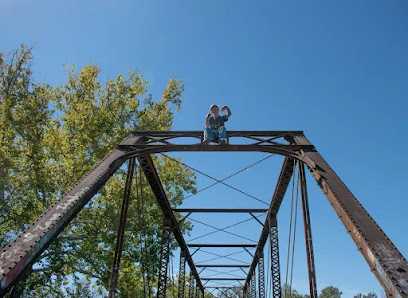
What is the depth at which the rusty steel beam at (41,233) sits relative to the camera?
3604 mm

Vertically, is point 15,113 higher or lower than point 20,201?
higher

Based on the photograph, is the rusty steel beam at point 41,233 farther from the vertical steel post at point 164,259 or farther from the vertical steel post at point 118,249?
the vertical steel post at point 164,259

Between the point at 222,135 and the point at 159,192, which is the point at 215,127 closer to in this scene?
the point at 222,135

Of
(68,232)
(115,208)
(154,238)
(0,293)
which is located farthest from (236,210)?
(0,293)

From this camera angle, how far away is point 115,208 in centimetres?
1494

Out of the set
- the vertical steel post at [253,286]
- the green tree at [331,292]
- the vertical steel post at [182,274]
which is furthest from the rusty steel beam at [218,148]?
the green tree at [331,292]

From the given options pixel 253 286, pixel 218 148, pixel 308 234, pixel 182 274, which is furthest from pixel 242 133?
pixel 253 286

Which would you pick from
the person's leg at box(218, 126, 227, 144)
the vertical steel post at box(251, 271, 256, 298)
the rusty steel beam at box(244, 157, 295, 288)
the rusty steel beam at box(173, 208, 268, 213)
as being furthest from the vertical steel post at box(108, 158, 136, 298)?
the vertical steel post at box(251, 271, 256, 298)

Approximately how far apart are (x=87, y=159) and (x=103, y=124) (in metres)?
2.07

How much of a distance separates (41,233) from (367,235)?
4.28 m

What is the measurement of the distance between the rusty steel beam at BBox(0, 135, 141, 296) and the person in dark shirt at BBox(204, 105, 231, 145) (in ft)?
9.17

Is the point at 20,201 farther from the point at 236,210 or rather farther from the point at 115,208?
the point at 236,210

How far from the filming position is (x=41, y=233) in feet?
14.0

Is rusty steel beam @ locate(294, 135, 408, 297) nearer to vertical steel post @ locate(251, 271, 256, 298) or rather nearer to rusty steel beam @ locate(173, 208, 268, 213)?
rusty steel beam @ locate(173, 208, 268, 213)
